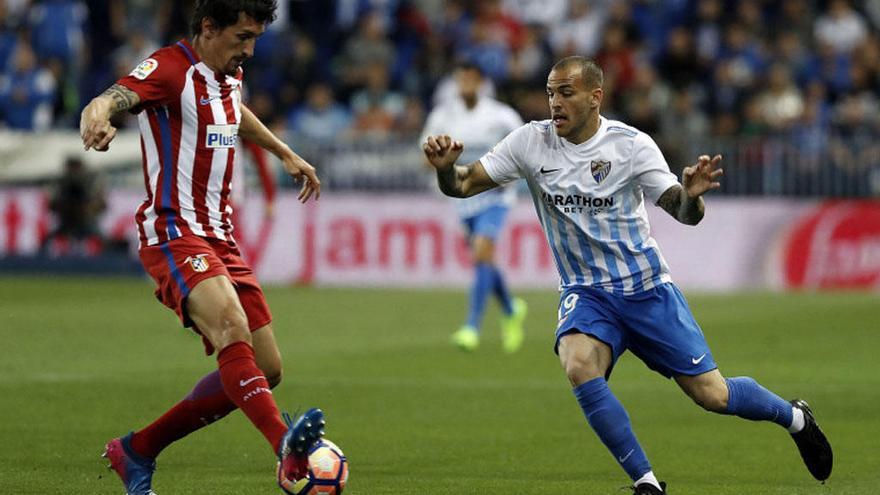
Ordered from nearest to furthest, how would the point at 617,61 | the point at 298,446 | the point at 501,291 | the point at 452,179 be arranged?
the point at 298,446 → the point at 452,179 → the point at 501,291 → the point at 617,61

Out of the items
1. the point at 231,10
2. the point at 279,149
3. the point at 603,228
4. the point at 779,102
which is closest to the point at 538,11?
→ the point at 779,102

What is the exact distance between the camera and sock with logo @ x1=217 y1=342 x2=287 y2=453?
23.3 ft

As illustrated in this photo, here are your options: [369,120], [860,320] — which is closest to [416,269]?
[369,120]

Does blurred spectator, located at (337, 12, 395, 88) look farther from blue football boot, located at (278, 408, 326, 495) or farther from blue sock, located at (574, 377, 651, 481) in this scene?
blue football boot, located at (278, 408, 326, 495)

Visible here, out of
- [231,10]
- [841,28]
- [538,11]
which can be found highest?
[231,10]

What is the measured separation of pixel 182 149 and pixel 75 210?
16.1m

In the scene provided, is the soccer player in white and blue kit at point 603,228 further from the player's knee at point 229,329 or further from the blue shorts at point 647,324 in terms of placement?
the player's knee at point 229,329

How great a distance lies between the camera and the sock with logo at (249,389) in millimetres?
7094

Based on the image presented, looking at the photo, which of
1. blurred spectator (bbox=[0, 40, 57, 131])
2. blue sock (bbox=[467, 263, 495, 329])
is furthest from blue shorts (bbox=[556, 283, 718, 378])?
blurred spectator (bbox=[0, 40, 57, 131])

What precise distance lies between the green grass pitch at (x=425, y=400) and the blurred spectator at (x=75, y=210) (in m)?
3.10

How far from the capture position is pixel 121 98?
726cm

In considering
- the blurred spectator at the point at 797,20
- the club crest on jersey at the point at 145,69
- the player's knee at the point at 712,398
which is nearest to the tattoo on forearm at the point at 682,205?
the player's knee at the point at 712,398

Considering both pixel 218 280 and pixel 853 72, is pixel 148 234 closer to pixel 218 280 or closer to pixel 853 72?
pixel 218 280

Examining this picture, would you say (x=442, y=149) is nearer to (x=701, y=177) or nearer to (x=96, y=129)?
(x=701, y=177)
